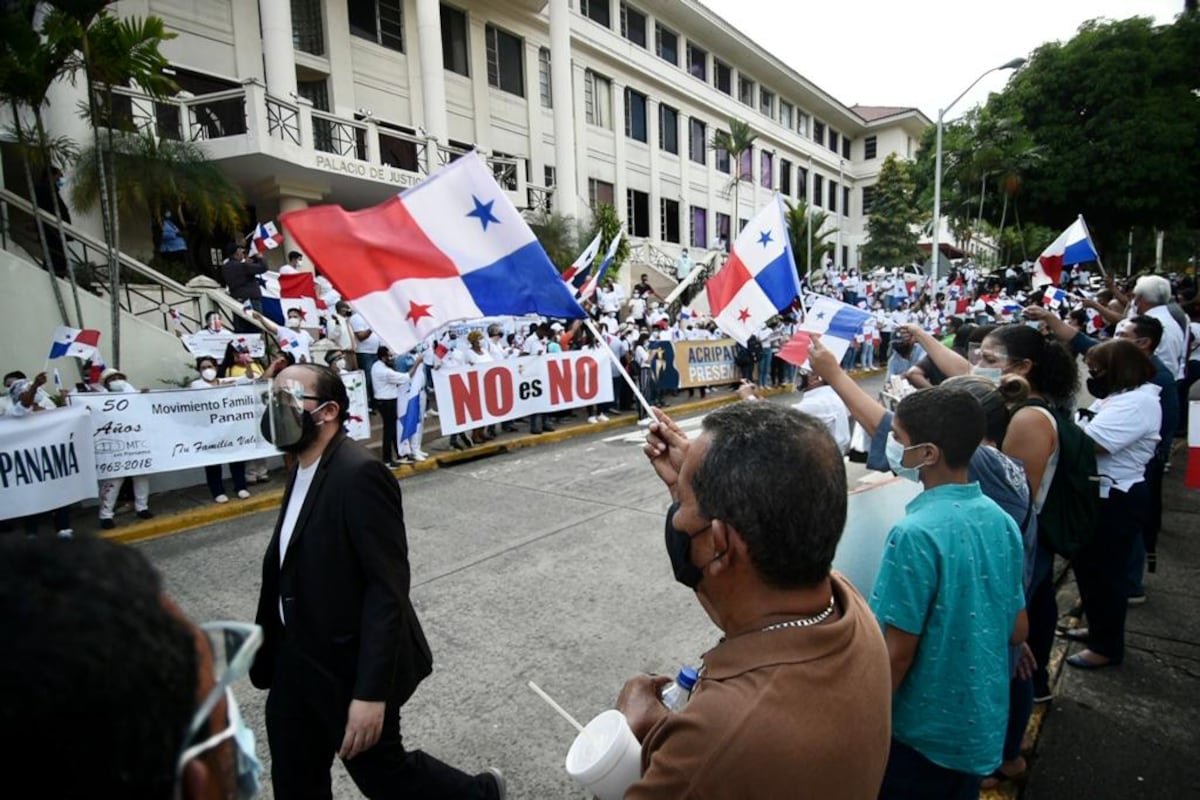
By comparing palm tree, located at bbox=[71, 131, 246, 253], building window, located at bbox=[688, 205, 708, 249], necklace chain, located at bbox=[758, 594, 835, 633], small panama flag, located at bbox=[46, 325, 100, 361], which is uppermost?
building window, located at bbox=[688, 205, 708, 249]

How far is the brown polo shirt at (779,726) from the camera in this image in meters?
1.02

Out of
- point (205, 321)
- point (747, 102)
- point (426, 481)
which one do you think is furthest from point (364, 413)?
point (747, 102)

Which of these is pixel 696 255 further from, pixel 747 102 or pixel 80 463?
pixel 80 463

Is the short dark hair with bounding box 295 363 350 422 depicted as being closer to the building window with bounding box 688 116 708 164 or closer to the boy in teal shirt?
the boy in teal shirt

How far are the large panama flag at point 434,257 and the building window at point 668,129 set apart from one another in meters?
30.7

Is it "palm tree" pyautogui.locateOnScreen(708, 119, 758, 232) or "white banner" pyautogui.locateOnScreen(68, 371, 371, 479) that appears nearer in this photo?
"white banner" pyautogui.locateOnScreen(68, 371, 371, 479)

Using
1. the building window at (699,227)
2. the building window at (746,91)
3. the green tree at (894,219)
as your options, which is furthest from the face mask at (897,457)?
the green tree at (894,219)

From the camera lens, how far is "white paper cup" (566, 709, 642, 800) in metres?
1.29

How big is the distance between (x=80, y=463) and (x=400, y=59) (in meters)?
17.8

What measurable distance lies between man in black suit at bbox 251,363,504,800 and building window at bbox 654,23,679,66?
33906mm

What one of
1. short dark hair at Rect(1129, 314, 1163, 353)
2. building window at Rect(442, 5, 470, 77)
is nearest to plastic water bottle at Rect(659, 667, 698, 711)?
short dark hair at Rect(1129, 314, 1163, 353)

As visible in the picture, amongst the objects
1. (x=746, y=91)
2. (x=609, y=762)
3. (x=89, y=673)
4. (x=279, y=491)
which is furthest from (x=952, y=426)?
(x=746, y=91)

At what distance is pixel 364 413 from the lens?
375 inches

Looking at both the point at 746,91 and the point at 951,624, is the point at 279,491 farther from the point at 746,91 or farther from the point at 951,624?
the point at 746,91
